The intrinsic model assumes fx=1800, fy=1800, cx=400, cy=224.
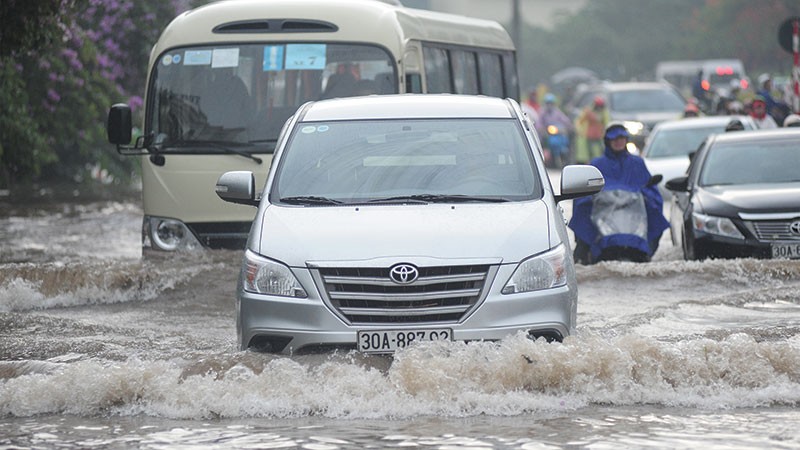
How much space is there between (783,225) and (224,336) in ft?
16.9

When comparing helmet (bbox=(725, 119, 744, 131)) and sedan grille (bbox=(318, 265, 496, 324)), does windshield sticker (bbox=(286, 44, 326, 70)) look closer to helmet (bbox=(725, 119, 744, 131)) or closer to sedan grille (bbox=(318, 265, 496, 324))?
sedan grille (bbox=(318, 265, 496, 324))

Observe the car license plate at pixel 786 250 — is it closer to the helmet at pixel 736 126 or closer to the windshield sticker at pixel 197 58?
the windshield sticker at pixel 197 58

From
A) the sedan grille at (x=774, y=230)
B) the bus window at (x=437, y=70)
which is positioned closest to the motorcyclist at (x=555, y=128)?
the bus window at (x=437, y=70)

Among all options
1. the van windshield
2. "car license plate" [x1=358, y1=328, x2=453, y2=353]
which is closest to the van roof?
"car license plate" [x1=358, y1=328, x2=453, y2=353]

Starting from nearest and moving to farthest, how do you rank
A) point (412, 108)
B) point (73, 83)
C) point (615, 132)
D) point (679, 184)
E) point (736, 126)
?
point (412, 108) → point (615, 132) → point (679, 184) → point (736, 126) → point (73, 83)

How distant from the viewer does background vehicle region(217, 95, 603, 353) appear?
8703 mm

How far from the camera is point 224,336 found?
12.1m

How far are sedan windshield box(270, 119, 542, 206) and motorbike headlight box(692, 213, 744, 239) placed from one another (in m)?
5.25

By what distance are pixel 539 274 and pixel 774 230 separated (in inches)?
252

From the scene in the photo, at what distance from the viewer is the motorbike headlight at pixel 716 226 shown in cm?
1503

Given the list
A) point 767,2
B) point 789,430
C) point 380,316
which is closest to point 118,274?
point 380,316

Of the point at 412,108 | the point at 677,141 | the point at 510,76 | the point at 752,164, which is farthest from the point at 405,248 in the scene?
the point at 677,141

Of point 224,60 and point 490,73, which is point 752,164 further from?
point 224,60

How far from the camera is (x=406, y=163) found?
996 centimetres
